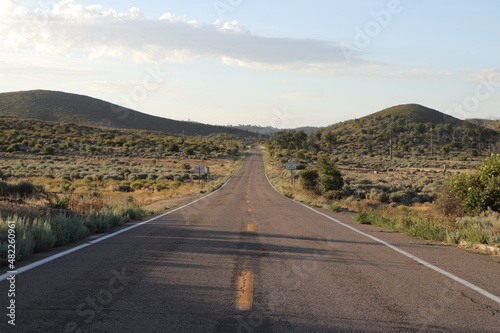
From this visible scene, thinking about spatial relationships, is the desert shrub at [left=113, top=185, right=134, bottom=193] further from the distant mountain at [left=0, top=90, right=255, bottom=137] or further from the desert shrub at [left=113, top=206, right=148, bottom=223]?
the distant mountain at [left=0, top=90, right=255, bottom=137]

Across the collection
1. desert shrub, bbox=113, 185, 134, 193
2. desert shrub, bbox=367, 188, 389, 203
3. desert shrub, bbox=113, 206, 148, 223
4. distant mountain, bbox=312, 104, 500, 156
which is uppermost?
distant mountain, bbox=312, 104, 500, 156

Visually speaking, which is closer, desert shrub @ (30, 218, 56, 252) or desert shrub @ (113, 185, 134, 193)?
desert shrub @ (30, 218, 56, 252)

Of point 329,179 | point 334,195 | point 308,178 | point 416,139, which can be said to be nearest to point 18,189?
point 334,195

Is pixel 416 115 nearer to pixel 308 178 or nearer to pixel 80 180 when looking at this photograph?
pixel 308 178

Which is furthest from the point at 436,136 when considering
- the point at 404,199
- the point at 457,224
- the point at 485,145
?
the point at 457,224

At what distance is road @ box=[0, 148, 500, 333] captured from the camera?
187 inches

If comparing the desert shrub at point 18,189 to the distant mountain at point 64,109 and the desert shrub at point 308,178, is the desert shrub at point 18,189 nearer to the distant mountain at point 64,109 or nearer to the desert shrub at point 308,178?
the desert shrub at point 308,178

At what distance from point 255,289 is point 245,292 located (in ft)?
0.70

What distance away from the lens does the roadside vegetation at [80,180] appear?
10578 millimetres

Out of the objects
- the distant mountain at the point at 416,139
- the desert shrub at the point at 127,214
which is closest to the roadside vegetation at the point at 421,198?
the desert shrub at the point at 127,214

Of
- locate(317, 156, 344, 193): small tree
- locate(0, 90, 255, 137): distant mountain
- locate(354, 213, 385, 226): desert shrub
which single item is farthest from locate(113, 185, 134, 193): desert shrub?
locate(0, 90, 255, 137): distant mountain

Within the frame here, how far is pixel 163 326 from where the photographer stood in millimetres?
4602

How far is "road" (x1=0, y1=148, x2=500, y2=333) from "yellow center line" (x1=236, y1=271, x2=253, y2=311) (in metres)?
0.01

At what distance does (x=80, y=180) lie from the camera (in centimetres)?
4953
